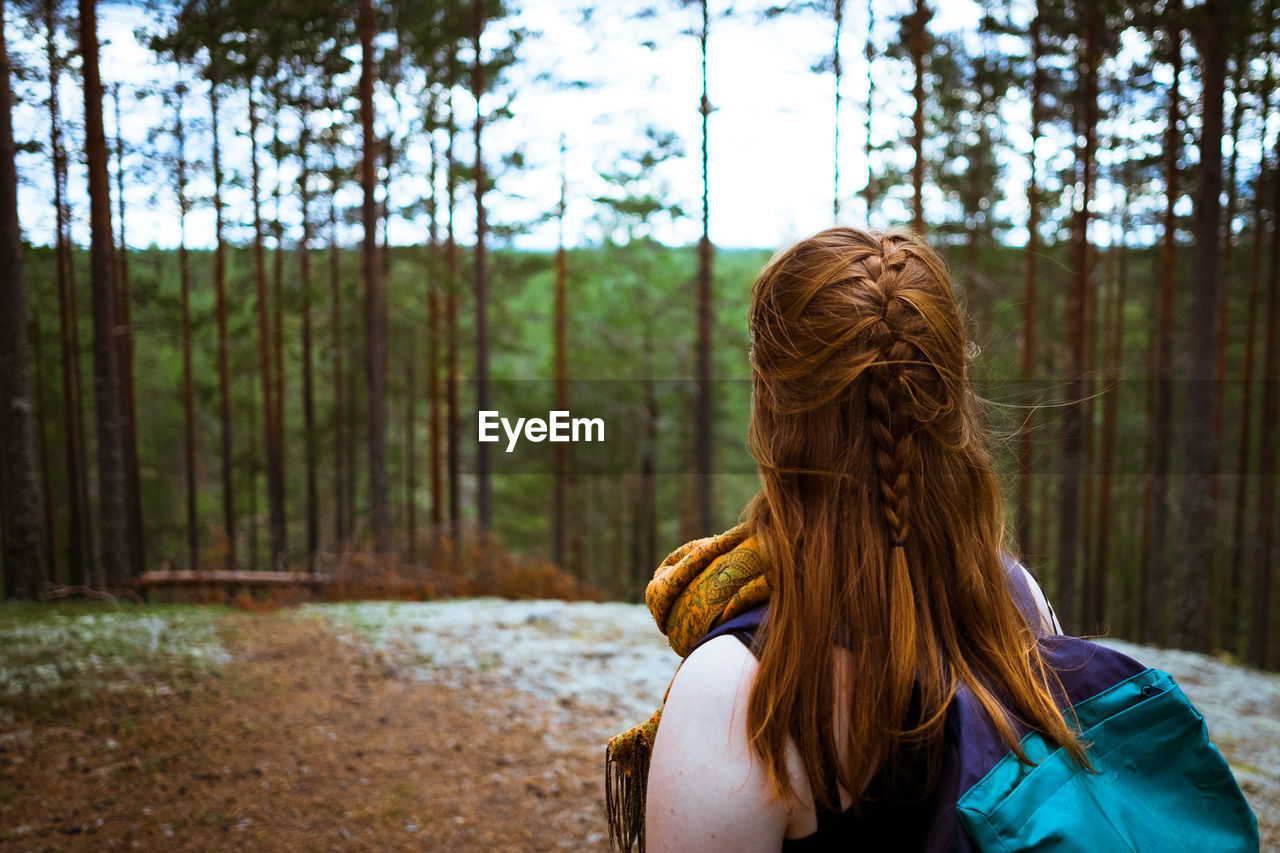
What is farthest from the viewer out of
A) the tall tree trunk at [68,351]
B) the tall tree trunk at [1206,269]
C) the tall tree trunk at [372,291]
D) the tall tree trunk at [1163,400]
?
the tall tree trunk at [1163,400]

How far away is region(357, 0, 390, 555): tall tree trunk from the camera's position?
9.84 metres

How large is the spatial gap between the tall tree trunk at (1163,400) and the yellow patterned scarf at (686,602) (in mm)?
12005

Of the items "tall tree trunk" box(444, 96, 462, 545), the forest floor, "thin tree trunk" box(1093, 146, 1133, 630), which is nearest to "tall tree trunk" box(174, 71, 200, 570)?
"tall tree trunk" box(444, 96, 462, 545)

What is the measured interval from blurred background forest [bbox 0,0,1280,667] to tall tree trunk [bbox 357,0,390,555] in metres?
0.04

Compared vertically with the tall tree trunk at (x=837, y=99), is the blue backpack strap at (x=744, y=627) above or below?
below

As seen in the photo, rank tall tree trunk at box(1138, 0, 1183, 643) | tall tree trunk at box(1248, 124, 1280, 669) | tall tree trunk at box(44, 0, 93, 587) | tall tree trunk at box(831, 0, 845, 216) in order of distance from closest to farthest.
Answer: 1. tall tree trunk at box(44, 0, 93, 587)
2. tall tree trunk at box(1138, 0, 1183, 643)
3. tall tree trunk at box(831, 0, 845, 216)
4. tall tree trunk at box(1248, 124, 1280, 669)

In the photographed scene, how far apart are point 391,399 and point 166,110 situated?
12.8m

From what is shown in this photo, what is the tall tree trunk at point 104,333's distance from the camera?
6816 mm

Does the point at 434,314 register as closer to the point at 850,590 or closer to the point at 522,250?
the point at 522,250

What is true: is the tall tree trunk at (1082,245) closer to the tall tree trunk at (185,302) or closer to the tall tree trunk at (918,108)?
the tall tree trunk at (918,108)

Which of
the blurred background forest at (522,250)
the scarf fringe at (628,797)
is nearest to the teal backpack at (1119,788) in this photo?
the scarf fringe at (628,797)

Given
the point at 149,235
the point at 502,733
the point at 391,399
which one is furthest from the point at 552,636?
the point at 391,399

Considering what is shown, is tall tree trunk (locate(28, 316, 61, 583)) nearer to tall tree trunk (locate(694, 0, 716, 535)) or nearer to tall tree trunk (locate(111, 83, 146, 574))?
tall tree trunk (locate(111, 83, 146, 574))

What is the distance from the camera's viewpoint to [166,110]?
9062 millimetres
